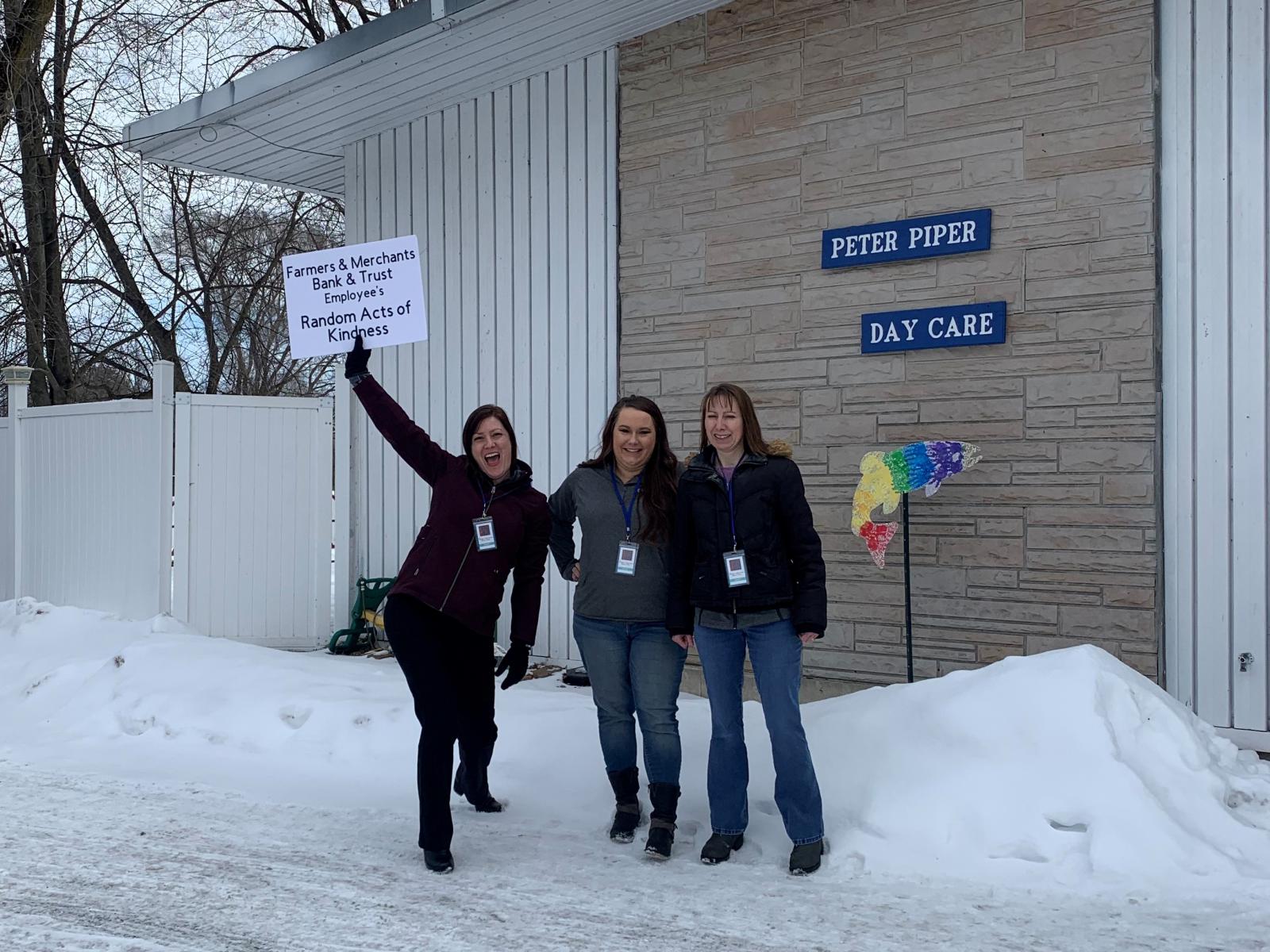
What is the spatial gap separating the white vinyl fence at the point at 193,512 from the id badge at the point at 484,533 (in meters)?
4.93

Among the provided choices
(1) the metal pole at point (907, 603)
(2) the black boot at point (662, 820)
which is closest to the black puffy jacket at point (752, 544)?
(2) the black boot at point (662, 820)

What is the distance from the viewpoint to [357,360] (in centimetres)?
473

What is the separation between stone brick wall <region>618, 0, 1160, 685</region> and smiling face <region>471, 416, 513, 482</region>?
2.71 m

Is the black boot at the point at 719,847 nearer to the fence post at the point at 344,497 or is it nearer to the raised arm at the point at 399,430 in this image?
the raised arm at the point at 399,430

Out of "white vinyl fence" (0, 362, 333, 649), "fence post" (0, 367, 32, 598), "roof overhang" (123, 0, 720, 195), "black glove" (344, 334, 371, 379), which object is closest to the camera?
"black glove" (344, 334, 371, 379)

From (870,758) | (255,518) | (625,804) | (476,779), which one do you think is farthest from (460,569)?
(255,518)

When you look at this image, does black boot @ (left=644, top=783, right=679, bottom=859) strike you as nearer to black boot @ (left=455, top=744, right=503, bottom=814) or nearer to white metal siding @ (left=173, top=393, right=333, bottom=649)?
black boot @ (left=455, top=744, right=503, bottom=814)

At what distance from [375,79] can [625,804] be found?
224 inches

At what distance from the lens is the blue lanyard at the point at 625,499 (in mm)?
4438

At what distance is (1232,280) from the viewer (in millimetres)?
5602

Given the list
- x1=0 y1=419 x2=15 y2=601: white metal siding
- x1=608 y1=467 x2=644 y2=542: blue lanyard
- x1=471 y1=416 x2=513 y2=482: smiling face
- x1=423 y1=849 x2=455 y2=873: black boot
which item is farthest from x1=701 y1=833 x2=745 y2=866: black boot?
x1=0 y1=419 x2=15 y2=601: white metal siding

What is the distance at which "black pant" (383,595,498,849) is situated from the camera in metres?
4.09

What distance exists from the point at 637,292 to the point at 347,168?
10.8 feet

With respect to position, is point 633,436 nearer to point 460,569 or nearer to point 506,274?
point 460,569
